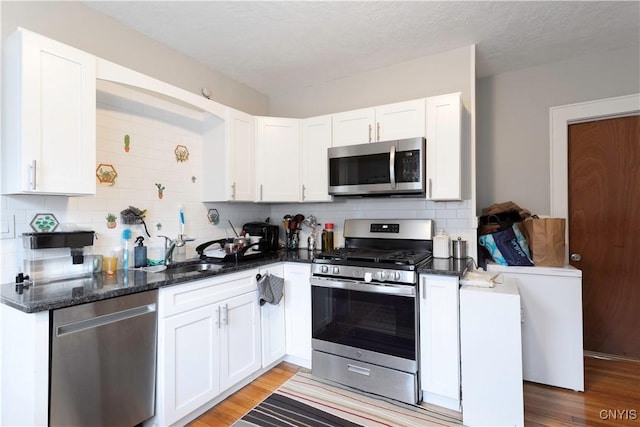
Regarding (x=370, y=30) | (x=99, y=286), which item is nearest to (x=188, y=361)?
(x=99, y=286)

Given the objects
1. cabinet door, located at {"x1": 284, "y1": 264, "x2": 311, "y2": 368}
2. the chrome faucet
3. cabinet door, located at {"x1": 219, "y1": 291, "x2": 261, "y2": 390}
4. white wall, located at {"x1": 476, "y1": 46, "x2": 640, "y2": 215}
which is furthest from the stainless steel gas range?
white wall, located at {"x1": 476, "y1": 46, "x2": 640, "y2": 215}

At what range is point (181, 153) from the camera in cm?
261

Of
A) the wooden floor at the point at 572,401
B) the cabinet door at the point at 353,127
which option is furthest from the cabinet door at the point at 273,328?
the cabinet door at the point at 353,127

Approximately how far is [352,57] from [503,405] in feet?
8.95

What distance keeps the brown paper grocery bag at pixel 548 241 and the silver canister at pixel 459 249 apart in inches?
19.6

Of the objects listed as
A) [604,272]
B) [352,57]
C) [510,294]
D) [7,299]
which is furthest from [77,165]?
[604,272]

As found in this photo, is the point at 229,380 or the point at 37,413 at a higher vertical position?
the point at 37,413

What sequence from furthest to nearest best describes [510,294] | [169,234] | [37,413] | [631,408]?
[169,234]
[631,408]
[510,294]
[37,413]

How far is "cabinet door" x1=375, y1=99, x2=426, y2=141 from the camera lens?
244cm

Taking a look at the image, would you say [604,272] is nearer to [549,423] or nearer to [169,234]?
[549,423]

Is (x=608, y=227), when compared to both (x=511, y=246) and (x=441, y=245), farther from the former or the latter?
(x=441, y=245)

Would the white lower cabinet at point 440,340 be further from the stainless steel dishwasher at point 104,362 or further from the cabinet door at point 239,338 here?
the stainless steel dishwasher at point 104,362

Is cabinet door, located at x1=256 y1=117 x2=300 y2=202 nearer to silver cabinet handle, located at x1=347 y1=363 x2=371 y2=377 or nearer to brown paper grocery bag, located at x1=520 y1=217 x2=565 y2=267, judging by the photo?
silver cabinet handle, located at x1=347 y1=363 x2=371 y2=377

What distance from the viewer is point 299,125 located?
2.98 metres
